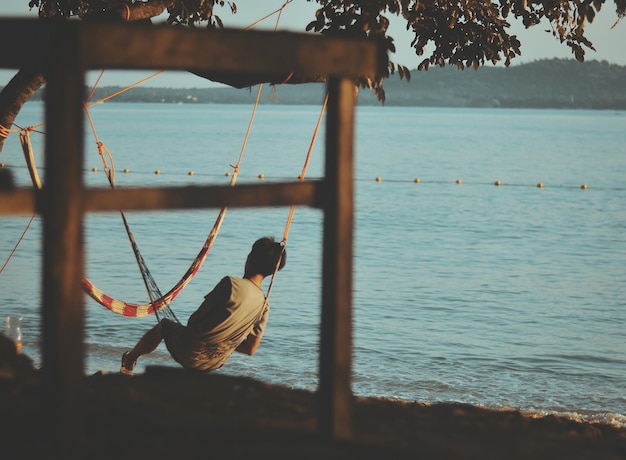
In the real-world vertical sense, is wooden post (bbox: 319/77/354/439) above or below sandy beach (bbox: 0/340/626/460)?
above

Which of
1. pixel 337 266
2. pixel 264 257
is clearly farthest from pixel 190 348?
pixel 337 266

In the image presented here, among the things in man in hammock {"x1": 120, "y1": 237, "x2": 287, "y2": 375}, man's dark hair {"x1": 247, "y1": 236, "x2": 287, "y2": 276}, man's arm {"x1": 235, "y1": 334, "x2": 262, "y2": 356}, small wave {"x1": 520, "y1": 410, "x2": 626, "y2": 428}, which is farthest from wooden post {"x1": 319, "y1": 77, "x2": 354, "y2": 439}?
small wave {"x1": 520, "y1": 410, "x2": 626, "y2": 428}

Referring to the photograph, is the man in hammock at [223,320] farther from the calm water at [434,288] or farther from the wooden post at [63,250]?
the calm water at [434,288]

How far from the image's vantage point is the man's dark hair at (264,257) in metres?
4.51

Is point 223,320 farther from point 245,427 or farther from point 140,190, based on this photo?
point 140,190

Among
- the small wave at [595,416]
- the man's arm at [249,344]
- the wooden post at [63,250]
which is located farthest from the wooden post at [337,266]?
the small wave at [595,416]

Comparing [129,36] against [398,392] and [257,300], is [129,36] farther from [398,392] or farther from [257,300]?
[398,392]

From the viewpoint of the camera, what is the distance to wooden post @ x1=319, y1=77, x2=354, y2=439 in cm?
257

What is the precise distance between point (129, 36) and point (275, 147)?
46284 mm

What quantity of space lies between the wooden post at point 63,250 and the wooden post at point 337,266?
625 mm

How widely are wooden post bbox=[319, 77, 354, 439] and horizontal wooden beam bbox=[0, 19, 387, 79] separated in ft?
0.26

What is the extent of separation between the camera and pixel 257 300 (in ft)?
14.6

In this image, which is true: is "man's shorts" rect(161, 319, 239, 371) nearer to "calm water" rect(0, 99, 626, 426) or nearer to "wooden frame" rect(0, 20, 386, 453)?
"wooden frame" rect(0, 20, 386, 453)

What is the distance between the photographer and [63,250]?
2213mm
